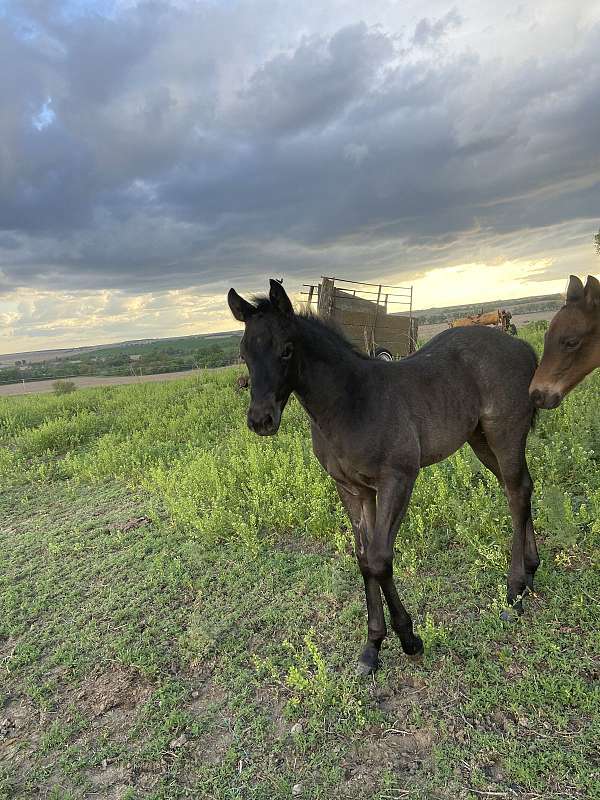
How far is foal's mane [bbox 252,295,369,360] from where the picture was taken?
285 centimetres

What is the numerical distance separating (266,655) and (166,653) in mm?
804

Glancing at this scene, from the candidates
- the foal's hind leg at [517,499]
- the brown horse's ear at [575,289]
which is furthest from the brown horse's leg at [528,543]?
Result: the brown horse's ear at [575,289]

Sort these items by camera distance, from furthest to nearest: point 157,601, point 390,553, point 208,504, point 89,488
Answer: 1. point 89,488
2. point 208,504
3. point 157,601
4. point 390,553

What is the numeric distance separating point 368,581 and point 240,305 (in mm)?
1910

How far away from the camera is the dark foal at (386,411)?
2.79 meters

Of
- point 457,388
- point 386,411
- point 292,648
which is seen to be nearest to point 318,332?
point 386,411

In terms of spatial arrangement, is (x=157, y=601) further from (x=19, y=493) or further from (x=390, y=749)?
(x=19, y=493)

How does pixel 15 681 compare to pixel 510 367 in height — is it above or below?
below

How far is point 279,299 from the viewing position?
2760 millimetres

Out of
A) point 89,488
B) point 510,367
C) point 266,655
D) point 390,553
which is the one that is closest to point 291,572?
point 266,655

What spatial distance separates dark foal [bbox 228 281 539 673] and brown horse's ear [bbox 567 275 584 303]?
1.79ft

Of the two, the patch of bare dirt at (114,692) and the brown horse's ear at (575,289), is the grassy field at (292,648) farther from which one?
the brown horse's ear at (575,289)

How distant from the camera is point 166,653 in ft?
12.3

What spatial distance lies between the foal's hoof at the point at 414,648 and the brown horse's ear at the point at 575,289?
2.36 m
